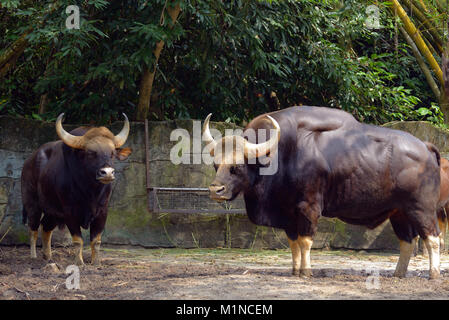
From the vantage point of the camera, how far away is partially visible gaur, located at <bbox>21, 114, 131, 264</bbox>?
24.8ft

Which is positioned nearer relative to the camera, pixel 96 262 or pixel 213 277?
pixel 213 277

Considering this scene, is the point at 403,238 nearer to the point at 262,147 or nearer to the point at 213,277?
the point at 262,147

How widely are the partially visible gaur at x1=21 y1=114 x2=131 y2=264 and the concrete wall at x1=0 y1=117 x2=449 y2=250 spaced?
1578 millimetres

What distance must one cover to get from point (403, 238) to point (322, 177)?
115cm

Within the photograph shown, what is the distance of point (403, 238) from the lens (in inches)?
277

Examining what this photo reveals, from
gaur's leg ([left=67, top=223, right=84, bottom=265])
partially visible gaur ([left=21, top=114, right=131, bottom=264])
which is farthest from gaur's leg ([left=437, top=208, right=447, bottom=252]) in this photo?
gaur's leg ([left=67, top=223, right=84, bottom=265])

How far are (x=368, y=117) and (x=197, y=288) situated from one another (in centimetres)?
669

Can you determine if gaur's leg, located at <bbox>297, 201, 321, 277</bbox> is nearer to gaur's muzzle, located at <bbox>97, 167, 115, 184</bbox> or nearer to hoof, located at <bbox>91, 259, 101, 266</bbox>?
gaur's muzzle, located at <bbox>97, 167, 115, 184</bbox>

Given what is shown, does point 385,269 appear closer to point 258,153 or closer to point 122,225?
point 258,153

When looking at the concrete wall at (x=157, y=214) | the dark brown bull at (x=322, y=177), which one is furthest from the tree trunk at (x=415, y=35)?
the dark brown bull at (x=322, y=177)

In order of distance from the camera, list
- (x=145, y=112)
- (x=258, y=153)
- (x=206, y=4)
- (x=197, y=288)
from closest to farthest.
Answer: (x=197, y=288), (x=258, y=153), (x=206, y=4), (x=145, y=112)

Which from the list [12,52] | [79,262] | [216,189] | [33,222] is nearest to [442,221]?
[216,189]

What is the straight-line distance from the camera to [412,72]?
1377 centimetres

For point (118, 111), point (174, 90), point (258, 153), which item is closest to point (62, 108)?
point (118, 111)
